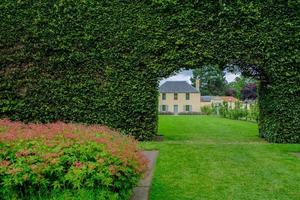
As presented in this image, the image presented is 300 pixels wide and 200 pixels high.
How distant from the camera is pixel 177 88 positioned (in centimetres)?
6072

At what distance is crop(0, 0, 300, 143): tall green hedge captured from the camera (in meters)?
12.8

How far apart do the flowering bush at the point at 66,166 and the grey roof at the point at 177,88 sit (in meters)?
54.8

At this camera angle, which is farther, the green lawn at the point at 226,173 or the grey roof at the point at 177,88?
the grey roof at the point at 177,88

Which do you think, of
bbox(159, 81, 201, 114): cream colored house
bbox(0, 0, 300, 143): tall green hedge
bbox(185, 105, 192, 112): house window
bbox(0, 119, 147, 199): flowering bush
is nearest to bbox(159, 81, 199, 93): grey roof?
bbox(159, 81, 201, 114): cream colored house

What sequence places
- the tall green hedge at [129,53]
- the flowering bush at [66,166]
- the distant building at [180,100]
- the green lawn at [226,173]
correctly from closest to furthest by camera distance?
the flowering bush at [66,166] → the green lawn at [226,173] → the tall green hedge at [129,53] → the distant building at [180,100]

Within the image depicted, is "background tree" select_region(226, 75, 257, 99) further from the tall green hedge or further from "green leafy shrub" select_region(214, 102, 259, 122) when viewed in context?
the tall green hedge

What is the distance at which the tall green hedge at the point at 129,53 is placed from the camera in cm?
1282

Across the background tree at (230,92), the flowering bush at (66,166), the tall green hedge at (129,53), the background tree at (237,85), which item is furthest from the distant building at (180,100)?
the flowering bush at (66,166)

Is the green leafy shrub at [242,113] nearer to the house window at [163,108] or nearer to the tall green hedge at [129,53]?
the tall green hedge at [129,53]

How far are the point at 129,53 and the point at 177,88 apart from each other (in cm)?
4778

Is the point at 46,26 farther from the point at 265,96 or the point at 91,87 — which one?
the point at 265,96

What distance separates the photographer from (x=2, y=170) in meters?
4.49

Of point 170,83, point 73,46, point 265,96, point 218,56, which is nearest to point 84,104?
point 73,46

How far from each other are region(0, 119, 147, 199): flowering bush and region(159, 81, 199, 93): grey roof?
54.8 m
